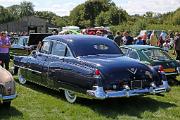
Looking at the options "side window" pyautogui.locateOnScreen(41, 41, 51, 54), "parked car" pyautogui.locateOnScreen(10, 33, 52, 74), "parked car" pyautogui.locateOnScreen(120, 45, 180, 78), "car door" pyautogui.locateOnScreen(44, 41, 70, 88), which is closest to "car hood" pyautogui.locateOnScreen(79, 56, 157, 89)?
"car door" pyautogui.locateOnScreen(44, 41, 70, 88)

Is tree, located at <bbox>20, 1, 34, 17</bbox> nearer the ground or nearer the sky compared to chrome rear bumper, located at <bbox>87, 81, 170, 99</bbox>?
nearer the sky

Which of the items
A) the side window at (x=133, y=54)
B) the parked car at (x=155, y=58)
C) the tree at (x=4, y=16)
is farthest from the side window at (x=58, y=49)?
the tree at (x=4, y=16)

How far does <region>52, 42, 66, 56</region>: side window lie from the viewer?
10648 millimetres

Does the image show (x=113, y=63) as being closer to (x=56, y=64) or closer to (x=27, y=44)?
(x=56, y=64)

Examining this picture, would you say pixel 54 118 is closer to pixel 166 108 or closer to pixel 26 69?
pixel 166 108

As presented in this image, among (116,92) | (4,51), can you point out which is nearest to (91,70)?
(116,92)

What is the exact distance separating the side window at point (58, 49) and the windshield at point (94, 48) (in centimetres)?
40

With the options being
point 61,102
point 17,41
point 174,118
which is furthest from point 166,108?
Result: point 17,41

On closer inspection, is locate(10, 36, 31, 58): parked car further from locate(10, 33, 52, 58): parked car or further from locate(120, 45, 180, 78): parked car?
locate(120, 45, 180, 78): parked car

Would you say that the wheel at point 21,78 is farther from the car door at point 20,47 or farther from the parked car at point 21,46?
the car door at point 20,47

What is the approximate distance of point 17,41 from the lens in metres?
22.2

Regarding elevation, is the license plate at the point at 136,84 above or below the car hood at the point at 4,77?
below

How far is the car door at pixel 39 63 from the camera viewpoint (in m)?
11.2

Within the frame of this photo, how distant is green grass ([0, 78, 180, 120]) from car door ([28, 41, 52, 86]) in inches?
17.4
